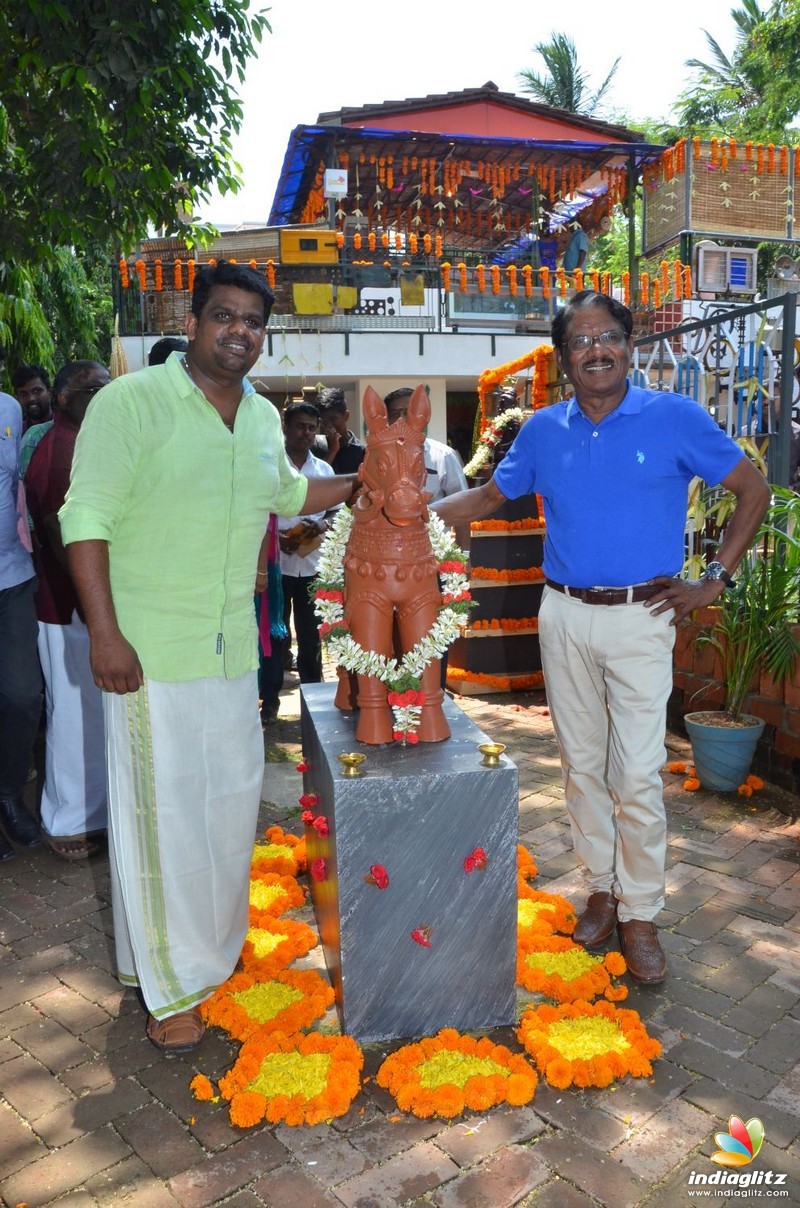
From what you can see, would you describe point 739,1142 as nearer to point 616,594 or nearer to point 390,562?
point 616,594

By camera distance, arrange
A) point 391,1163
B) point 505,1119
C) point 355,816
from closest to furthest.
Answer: point 391,1163 < point 505,1119 < point 355,816

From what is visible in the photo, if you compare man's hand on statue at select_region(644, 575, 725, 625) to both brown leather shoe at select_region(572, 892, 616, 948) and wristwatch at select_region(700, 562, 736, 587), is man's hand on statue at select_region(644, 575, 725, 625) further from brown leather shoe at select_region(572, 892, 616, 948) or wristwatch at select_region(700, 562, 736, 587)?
brown leather shoe at select_region(572, 892, 616, 948)

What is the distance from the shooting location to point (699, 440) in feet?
9.33

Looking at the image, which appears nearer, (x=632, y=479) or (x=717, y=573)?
(x=632, y=479)

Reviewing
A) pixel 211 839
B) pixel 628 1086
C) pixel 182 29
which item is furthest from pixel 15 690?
pixel 182 29

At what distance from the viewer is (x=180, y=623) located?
2.49 m

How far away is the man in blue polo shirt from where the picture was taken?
2.84 metres

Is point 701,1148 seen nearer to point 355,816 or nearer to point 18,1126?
point 355,816

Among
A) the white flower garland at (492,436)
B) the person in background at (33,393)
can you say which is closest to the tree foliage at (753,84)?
the white flower garland at (492,436)

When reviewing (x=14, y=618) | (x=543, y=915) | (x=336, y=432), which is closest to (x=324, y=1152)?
(x=543, y=915)


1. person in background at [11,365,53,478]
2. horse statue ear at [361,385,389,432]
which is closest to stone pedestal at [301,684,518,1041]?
horse statue ear at [361,385,389,432]

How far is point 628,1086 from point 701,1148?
26cm

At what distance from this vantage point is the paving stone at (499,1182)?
6.60ft

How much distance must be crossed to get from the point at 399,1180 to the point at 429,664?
1.35 m
